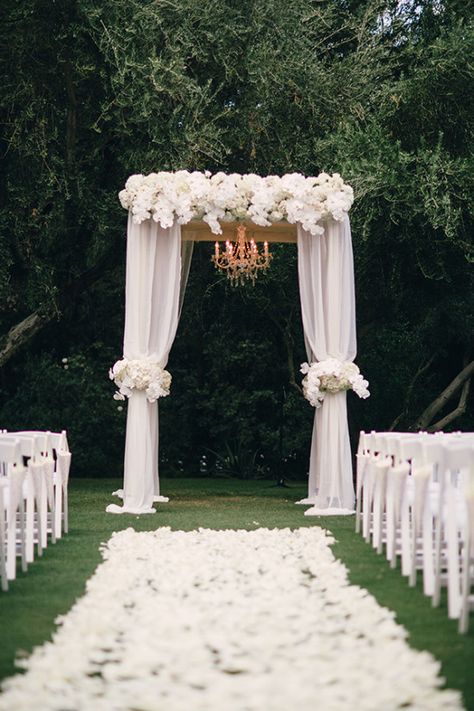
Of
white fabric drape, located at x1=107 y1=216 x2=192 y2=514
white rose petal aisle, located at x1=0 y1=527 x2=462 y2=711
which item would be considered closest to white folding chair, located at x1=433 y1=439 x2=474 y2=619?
white rose petal aisle, located at x1=0 y1=527 x2=462 y2=711

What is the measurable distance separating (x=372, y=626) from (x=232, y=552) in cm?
265

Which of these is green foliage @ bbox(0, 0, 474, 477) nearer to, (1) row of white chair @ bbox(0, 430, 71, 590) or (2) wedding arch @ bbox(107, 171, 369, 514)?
(2) wedding arch @ bbox(107, 171, 369, 514)

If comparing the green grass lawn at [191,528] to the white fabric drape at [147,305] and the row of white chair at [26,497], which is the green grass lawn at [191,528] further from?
the white fabric drape at [147,305]

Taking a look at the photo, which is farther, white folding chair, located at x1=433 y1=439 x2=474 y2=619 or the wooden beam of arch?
the wooden beam of arch

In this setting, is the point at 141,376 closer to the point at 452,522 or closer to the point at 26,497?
the point at 26,497

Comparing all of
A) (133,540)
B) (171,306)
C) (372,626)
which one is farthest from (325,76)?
(372,626)

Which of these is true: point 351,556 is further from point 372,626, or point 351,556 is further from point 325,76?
point 325,76

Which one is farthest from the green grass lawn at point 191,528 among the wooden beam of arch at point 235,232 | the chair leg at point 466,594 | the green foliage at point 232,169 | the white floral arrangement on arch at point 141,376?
the wooden beam of arch at point 235,232

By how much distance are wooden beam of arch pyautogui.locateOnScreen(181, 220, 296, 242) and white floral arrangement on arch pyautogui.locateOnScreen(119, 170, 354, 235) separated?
314mm

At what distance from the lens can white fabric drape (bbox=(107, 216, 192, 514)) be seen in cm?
1115

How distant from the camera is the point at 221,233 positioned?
1116 cm

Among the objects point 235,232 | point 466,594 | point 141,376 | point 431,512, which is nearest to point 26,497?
point 431,512

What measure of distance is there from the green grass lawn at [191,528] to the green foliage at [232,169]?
1859 mm

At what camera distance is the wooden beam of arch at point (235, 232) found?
1148 centimetres
